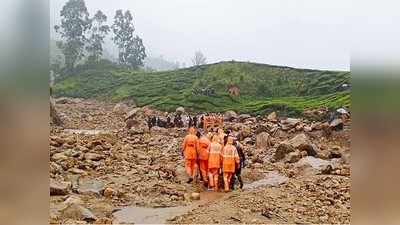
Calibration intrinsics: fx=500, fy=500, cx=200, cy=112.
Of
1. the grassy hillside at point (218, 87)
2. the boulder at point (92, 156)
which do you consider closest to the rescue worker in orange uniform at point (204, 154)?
the grassy hillside at point (218, 87)

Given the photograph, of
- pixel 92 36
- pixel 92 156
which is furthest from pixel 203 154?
pixel 92 36

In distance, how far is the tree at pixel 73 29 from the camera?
3.64 metres

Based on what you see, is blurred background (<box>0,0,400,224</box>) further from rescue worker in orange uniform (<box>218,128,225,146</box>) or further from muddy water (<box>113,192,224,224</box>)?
rescue worker in orange uniform (<box>218,128,225,146</box>)

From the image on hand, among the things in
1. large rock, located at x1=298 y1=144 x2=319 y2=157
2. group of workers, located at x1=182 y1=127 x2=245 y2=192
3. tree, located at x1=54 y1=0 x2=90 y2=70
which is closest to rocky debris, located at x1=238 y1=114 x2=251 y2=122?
group of workers, located at x1=182 y1=127 x2=245 y2=192

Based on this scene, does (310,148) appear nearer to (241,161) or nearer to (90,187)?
(241,161)

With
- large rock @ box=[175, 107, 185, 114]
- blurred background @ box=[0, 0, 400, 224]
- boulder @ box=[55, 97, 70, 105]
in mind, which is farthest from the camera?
large rock @ box=[175, 107, 185, 114]

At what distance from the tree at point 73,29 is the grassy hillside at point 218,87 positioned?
5.2 inches

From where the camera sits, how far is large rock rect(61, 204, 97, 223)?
143 inches

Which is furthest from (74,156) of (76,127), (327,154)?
(327,154)

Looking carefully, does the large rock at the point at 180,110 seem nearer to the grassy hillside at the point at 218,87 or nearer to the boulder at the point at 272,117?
the grassy hillside at the point at 218,87

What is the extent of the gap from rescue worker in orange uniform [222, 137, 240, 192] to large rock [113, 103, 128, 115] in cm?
82
